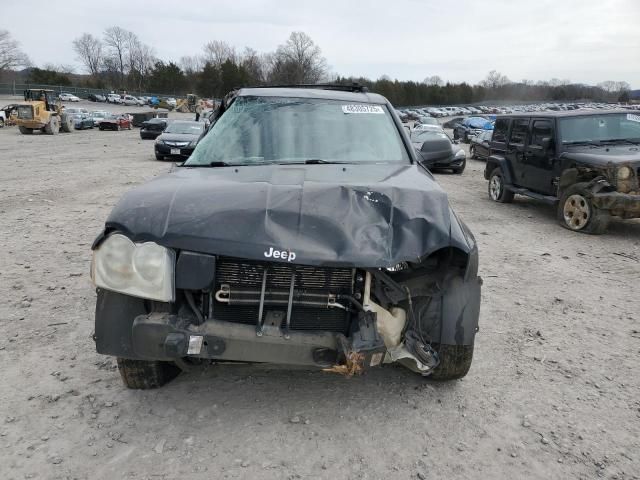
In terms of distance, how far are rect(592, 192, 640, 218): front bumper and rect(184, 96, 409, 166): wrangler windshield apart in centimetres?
484

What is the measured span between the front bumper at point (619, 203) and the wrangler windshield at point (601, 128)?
149cm

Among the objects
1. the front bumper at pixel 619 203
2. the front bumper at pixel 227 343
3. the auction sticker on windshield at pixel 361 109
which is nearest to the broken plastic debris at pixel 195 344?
the front bumper at pixel 227 343

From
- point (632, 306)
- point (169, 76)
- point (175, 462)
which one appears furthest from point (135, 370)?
point (169, 76)

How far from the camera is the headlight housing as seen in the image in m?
7.24

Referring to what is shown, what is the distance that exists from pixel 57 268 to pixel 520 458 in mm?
4937

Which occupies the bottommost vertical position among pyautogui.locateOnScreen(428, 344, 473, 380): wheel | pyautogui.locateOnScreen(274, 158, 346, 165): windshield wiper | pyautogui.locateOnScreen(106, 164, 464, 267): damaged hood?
Result: pyautogui.locateOnScreen(428, 344, 473, 380): wheel

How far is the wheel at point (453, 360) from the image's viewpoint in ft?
9.82

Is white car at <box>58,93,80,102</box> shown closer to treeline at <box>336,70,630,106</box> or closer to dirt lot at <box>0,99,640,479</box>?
treeline at <box>336,70,630,106</box>

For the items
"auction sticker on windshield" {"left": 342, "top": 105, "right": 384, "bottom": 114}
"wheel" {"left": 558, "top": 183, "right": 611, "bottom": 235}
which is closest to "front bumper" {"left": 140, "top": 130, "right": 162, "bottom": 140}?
"wheel" {"left": 558, "top": 183, "right": 611, "bottom": 235}

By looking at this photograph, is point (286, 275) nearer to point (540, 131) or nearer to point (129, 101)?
point (540, 131)

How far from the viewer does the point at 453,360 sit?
3033 millimetres

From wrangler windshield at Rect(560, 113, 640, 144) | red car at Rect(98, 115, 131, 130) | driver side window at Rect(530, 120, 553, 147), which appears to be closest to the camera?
wrangler windshield at Rect(560, 113, 640, 144)

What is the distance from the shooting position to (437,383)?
3.27 meters

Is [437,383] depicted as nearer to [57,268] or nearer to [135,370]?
[135,370]
